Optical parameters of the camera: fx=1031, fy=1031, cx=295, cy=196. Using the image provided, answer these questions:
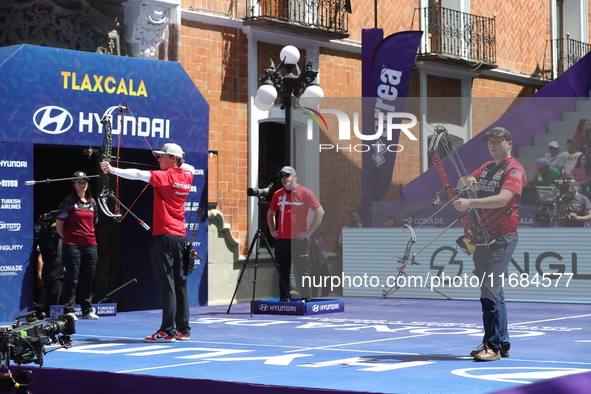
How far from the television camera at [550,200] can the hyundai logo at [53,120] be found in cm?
745

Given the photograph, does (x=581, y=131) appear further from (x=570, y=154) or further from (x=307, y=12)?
(x=307, y=12)

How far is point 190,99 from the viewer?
15.3 m

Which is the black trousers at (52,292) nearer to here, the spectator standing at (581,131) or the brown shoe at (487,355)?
the brown shoe at (487,355)

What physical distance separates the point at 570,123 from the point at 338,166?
184 inches

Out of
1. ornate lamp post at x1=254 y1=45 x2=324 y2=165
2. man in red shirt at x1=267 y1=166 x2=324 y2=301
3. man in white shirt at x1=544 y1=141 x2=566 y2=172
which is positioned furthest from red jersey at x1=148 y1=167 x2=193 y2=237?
man in white shirt at x1=544 y1=141 x2=566 y2=172

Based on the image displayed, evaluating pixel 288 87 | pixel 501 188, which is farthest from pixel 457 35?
pixel 501 188

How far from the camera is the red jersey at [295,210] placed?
1391 centimetres

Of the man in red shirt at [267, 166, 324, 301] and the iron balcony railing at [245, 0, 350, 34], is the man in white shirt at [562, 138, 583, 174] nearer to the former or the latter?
the iron balcony railing at [245, 0, 350, 34]

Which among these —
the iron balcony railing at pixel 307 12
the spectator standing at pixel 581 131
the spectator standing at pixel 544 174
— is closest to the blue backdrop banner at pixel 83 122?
the iron balcony railing at pixel 307 12

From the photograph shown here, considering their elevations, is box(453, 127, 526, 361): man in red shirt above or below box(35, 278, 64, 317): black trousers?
above

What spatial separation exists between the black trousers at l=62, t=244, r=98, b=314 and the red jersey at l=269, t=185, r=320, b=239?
2.58m

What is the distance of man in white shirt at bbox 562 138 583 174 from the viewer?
55.2ft

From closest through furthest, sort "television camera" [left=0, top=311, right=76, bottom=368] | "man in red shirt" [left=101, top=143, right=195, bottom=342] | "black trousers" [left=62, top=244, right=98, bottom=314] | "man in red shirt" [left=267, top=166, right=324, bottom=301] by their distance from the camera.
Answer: "television camera" [left=0, top=311, right=76, bottom=368], "man in red shirt" [left=101, top=143, right=195, bottom=342], "black trousers" [left=62, top=244, right=98, bottom=314], "man in red shirt" [left=267, top=166, right=324, bottom=301]

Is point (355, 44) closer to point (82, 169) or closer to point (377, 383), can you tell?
point (82, 169)
